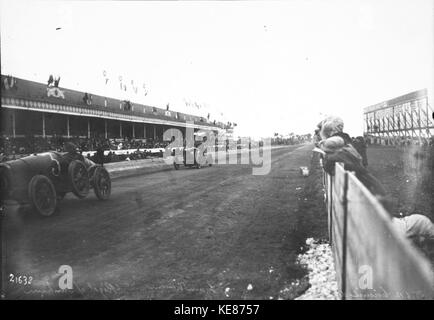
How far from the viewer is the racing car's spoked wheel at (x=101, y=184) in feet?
28.3

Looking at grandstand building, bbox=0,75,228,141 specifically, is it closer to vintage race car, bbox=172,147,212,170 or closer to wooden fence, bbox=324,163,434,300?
vintage race car, bbox=172,147,212,170

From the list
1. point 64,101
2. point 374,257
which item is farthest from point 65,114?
point 374,257

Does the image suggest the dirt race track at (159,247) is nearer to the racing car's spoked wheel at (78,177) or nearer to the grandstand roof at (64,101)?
the racing car's spoked wheel at (78,177)

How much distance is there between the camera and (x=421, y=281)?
5.30ft

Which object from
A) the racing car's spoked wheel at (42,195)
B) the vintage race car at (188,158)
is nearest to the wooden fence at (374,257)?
the racing car's spoked wheel at (42,195)

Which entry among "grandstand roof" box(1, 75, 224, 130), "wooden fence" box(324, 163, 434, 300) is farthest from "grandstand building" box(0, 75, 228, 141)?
"wooden fence" box(324, 163, 434, 300)

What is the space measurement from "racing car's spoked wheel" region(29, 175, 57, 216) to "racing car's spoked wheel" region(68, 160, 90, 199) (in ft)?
2.36

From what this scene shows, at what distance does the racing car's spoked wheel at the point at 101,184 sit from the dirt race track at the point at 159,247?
0.32 meters

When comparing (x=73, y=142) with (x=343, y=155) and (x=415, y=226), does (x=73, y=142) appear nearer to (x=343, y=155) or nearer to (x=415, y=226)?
(x=343, y=155)

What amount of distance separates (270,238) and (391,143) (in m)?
39.2

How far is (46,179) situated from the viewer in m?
6.86
